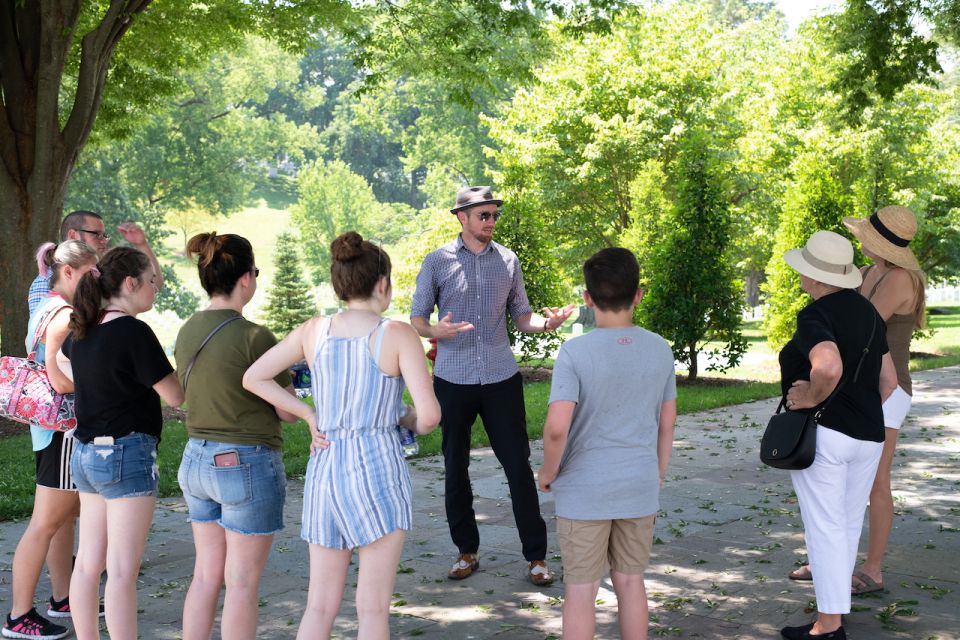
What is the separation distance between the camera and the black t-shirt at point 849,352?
4613mm

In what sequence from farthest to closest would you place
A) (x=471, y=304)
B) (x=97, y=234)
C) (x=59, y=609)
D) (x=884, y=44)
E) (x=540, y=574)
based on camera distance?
(x=884, y=44), (x=471, y=304), (x=540, y=574), (x=97, y=234), (x=59, y=609)

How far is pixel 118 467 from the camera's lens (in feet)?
13.5

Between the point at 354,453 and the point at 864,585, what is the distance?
329 centimetres

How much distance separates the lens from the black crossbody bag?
4.63 metres

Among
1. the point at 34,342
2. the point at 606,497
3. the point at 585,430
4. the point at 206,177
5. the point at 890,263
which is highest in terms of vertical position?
the point at 206,177

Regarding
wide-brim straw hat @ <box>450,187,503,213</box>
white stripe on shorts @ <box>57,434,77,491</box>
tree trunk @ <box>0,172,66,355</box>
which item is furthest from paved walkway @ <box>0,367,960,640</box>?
tree trunk @ <box>0,172,66,355</box>

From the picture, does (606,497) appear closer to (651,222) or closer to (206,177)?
(651,222)

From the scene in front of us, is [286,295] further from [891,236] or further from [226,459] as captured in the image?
[226,459]

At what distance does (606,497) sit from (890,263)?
2491mm

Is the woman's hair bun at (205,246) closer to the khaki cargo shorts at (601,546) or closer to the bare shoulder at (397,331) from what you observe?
the bare shoulder at (397,331)

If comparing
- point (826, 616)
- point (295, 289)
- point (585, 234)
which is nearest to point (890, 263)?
point (826, 616)

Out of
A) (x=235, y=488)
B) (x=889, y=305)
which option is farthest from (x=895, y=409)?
(x=235, y=488)

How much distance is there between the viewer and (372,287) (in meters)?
3.74

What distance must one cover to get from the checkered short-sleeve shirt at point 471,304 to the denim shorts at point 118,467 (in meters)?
2.07
